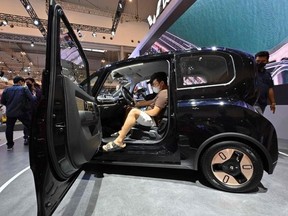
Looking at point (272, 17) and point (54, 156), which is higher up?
point (272, 17)

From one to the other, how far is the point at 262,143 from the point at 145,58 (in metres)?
1.43

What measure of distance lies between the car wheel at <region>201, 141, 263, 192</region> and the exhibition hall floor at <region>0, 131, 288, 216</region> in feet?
0.30

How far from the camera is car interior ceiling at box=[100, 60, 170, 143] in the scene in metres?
2.44

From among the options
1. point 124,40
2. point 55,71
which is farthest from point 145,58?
point 124,40

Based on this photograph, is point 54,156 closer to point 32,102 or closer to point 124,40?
point 32,102

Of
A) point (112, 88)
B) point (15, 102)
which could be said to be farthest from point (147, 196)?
point (15, 102)

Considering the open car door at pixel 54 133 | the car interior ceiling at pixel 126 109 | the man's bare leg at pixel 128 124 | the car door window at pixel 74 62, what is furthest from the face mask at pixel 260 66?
the open car door at pixel 54 133

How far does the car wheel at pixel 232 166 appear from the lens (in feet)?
5.92

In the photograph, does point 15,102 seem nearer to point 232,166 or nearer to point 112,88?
point 112,88

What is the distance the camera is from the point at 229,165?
1.87 meters

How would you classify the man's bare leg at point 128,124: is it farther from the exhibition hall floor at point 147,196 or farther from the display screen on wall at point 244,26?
the display screen on wall at point 244,26

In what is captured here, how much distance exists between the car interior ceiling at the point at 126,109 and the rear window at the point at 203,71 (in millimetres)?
410

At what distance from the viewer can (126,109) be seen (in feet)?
10.2

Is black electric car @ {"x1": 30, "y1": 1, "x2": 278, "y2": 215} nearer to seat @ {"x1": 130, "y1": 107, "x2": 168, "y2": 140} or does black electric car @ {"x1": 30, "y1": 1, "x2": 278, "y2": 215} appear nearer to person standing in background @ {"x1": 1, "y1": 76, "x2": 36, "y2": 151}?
seat @ {"x1": 130, "y1": 107, "x2": 168, "y2": 140}
